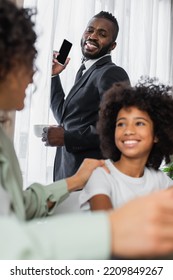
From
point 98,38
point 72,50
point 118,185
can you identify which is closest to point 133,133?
point 118,185

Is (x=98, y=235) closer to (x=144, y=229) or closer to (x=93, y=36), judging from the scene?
(x=144, y=229)

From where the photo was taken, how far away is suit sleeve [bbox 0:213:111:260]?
1.23ft

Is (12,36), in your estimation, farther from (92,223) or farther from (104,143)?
(104,143)

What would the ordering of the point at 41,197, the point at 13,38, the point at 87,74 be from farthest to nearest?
1. the point at 87,74
2. the point at 41,197
3. the point at 13,38

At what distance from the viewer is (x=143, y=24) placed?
243 cm

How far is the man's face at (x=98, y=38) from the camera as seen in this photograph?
1.46 metres

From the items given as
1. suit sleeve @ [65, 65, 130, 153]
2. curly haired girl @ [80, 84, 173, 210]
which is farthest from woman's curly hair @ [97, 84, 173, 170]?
suit sleeve @ [65, 65, 130, 153]

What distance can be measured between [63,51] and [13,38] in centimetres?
112

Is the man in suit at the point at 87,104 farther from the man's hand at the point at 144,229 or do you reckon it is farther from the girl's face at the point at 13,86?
the man's hand at the point at 144,229

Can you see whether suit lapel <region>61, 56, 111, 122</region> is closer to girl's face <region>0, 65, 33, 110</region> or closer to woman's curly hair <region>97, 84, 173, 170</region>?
woman's curly hair <region>97, 84, 173, 170</region>

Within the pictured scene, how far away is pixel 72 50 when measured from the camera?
1804 mm

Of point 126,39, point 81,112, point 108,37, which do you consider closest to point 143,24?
point 126,39

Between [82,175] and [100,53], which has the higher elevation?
[100,53]

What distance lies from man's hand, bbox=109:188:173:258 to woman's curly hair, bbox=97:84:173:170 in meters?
0.65
